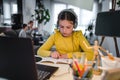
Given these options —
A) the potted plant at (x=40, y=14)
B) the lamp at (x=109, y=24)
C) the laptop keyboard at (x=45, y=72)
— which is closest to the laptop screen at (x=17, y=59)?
the laptop keyboard at (x=45, y=72)

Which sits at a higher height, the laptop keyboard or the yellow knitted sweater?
the yellow knitted sweater

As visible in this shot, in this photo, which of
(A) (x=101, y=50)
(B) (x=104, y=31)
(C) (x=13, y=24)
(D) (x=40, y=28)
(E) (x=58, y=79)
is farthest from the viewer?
(D) (x=40, y=28)

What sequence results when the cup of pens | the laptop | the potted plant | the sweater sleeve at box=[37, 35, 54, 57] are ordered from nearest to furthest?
1. the laptop
2. the cup of pens
3. the sweater sleeve at box=[37, 35, 54, 57]
4. the potted plant

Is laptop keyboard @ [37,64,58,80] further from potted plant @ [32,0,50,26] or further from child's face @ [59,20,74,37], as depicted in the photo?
potted plant @ [32,0,50,26]

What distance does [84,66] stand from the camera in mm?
888

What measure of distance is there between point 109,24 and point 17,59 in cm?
160

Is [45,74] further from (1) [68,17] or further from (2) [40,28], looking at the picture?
(2) [40,28]

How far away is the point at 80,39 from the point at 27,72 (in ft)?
3.34

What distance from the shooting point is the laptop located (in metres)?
0.76

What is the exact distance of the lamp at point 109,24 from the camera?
208 cm

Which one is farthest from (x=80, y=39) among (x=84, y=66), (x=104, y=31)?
(x=84, y=66)

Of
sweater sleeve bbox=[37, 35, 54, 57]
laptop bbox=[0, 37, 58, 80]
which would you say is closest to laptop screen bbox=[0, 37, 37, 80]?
laptop bbox=[0, 37, 58, 80]

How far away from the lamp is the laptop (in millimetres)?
1517

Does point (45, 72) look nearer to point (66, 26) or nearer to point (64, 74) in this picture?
point (64, 74)
